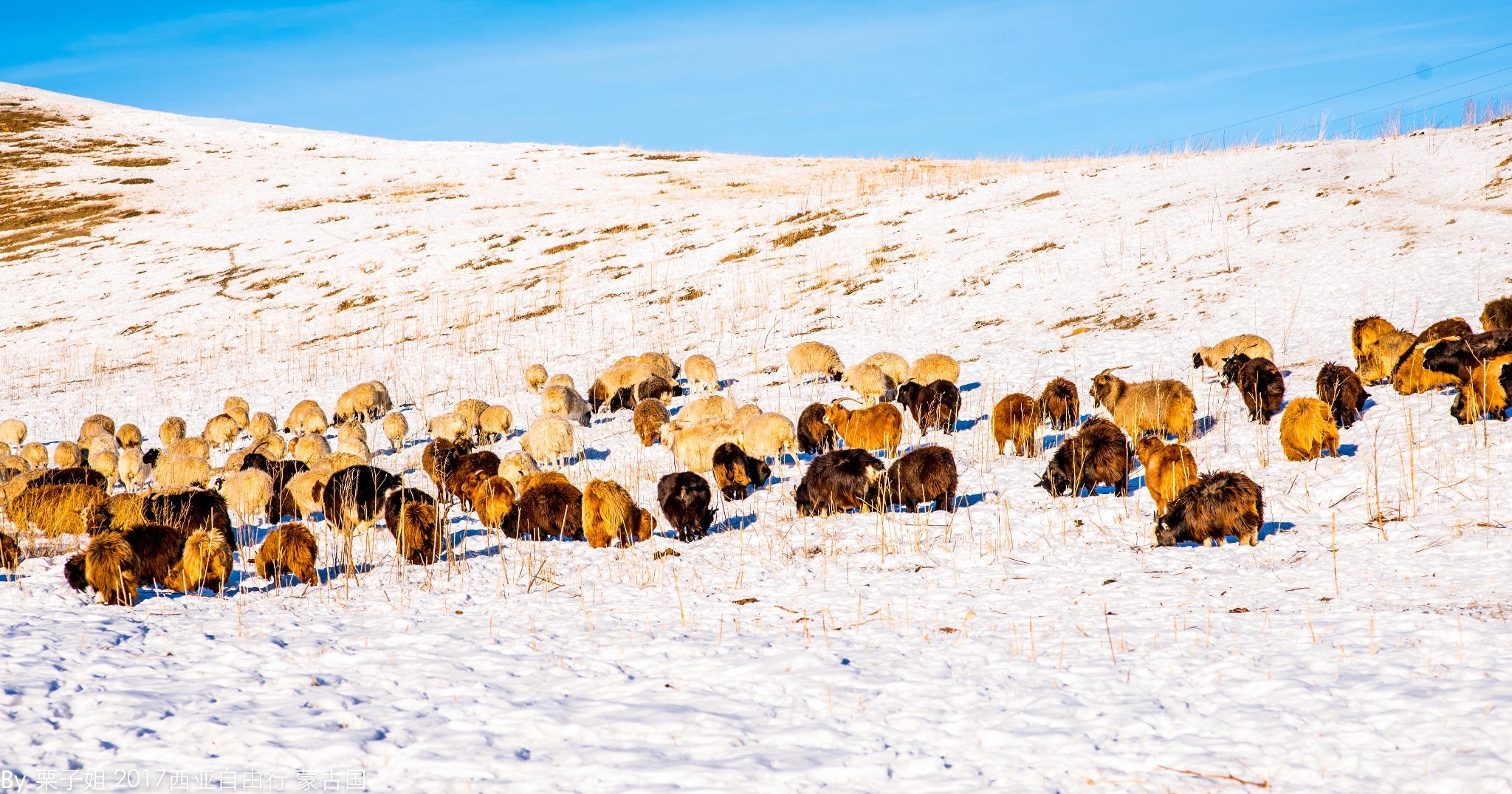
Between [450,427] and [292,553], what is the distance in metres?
6.90

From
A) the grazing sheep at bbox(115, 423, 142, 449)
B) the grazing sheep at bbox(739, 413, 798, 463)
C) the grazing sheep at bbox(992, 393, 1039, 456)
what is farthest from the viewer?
the grazing sheep at bbox(115, 423, 142, 449)

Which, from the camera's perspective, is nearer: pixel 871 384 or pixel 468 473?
pixel 468 473

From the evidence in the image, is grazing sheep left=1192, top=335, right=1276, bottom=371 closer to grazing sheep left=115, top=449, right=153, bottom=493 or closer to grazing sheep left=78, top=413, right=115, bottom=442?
grazing sheep left=115, top=449, right=153, bottom=493

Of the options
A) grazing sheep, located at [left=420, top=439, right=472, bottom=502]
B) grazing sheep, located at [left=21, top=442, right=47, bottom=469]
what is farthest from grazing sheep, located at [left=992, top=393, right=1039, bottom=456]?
grazing sheep, located at [left=21, top=442, right=47, bottom=469]

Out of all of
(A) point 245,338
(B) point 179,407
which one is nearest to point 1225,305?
(B) point 179,407

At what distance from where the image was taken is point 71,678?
5.31 metres

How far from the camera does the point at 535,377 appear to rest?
18328mm

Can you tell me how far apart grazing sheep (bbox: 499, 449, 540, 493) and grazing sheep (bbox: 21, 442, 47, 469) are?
31.2 ft

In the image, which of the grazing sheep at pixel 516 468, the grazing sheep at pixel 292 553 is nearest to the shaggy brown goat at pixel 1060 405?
the grazing sheep at pixel 516 468

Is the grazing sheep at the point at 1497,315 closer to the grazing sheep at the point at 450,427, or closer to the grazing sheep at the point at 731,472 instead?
the grazing sheep at the point at 731,472

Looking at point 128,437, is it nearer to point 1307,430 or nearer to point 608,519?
point 608,519

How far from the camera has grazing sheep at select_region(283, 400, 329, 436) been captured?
17078 millimetres

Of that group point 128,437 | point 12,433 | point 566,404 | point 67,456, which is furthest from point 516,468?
point 12,433

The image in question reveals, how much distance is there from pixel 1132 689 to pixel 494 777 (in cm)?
347
